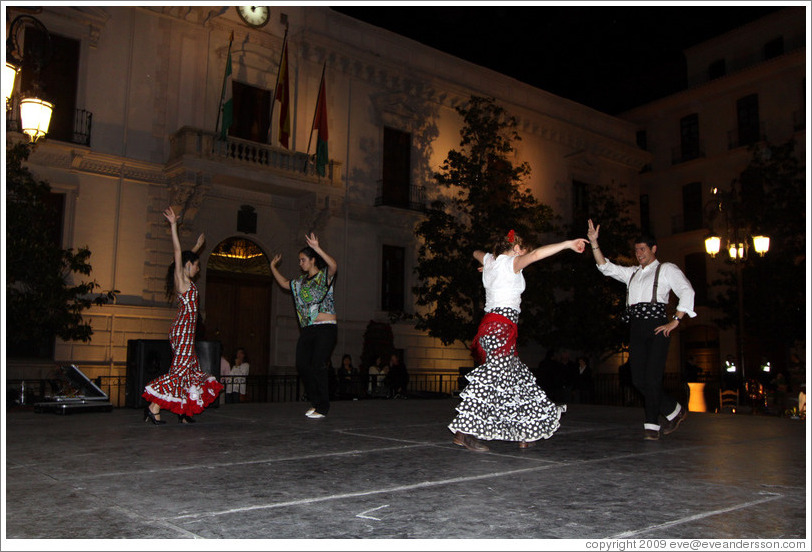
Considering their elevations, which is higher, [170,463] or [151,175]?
[151,175]

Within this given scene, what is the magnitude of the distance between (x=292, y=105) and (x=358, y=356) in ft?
27.8

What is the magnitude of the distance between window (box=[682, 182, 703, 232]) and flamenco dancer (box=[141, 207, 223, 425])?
3041 cm

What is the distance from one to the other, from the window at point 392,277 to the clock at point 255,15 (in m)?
8.39

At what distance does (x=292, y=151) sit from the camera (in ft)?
66.4

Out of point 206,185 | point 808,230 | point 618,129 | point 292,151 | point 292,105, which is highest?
point 618,129

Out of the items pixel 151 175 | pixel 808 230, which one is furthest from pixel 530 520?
pixel 151 175

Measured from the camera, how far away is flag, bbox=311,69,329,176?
67.5 ft

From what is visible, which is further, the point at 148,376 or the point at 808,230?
the point at 148,376

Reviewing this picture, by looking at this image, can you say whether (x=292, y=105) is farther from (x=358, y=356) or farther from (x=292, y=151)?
(x=358, y=356)

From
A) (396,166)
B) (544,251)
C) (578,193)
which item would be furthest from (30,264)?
(578,193)

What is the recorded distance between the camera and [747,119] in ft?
103

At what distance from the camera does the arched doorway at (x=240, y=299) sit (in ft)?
65.8

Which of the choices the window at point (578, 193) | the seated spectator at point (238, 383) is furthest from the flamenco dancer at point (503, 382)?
the window at point (578, 193)

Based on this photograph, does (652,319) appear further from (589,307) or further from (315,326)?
(589,307)
